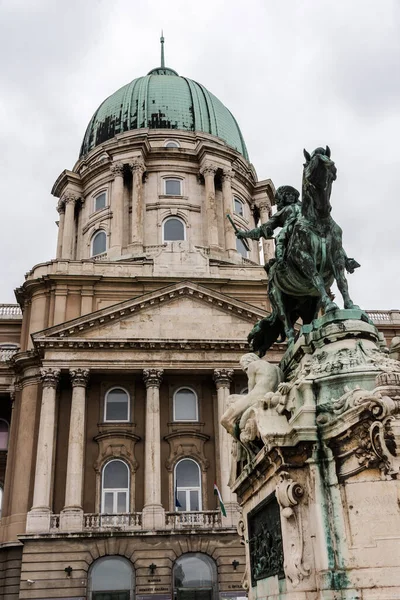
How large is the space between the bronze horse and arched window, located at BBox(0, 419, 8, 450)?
99.7 feet

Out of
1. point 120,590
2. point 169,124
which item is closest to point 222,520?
point 120,590

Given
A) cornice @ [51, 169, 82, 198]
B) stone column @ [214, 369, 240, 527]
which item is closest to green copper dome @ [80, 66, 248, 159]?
cornice @ [51, 169, 82, 198]

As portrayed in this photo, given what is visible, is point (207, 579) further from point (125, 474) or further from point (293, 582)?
point (293, 582)

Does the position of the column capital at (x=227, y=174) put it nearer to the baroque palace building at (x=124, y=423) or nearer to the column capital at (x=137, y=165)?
the column capital at (x=137, y=165)

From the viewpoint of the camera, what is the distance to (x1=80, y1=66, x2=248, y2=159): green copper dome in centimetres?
5066

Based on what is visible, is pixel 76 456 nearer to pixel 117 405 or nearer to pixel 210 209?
pixel 117 405

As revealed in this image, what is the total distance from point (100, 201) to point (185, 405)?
2178 centimetres

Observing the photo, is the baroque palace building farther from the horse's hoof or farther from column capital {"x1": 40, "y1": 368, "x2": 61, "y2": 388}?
the horse's hoof

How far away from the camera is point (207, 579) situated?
27078 mm

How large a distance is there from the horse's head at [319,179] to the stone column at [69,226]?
41.1 meters

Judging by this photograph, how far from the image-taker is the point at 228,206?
151 feet

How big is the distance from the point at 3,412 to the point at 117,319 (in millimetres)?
9898

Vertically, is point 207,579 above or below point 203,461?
below

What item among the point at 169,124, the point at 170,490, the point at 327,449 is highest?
the point at 169,124
